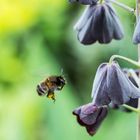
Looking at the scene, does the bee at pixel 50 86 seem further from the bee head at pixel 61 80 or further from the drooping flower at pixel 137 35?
the drooping flower at pixel 137 35

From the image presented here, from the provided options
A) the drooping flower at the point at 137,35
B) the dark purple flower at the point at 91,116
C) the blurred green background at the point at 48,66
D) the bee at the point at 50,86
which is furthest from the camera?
the blurred green background at the point at 48,66

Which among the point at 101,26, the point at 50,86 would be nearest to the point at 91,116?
the point at 101,26

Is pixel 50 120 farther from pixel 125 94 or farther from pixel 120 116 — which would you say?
pixel 125 94

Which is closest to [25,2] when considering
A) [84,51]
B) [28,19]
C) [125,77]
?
[28,19]

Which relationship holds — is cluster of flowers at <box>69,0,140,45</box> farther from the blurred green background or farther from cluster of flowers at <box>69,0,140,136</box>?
the blurred green background

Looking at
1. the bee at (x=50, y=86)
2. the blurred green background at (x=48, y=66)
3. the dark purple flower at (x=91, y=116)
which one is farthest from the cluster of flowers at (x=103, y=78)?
the blurred green background at (x=48, y=66)

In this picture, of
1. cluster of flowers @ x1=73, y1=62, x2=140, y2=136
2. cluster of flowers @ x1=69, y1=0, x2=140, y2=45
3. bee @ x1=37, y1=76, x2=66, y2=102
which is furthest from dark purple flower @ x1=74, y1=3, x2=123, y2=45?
bee @ x1=37, y1=76, x2=66, y2=102

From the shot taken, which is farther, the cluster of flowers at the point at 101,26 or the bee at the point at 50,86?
the bee at the point at 50,86
